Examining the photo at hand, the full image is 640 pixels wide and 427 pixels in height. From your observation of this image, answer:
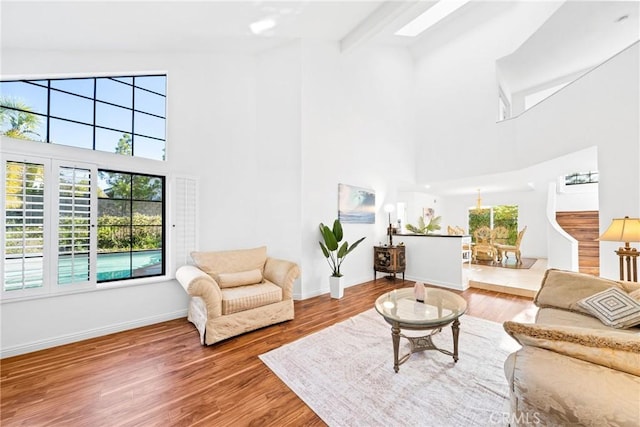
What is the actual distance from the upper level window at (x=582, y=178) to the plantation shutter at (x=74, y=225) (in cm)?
939

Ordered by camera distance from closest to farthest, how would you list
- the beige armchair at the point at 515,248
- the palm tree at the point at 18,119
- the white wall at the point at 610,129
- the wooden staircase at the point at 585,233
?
1. the palm tree at the point at 18,119
2. the white wall at the point at 610,129
3. the wooden staircase at the point at 585,233
4. the beige armchair at the point at 515,248

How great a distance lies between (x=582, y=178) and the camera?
19.3 feet

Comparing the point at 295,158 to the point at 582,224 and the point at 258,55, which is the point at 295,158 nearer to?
the point at 258,55

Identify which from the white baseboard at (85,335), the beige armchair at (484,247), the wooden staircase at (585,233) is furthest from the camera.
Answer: the beige armchair at (484,247)

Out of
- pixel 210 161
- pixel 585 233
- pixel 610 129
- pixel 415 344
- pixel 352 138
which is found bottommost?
pixel 415 344

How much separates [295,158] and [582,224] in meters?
6.72

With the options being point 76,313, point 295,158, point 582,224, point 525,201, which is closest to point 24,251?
point 76,313

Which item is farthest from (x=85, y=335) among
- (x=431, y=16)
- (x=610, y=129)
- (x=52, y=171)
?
(x=431, y=16)

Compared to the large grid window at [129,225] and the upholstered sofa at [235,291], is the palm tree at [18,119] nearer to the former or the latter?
the large grid window at [129,225]

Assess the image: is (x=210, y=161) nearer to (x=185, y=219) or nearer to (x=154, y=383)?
(x=185, y=219)

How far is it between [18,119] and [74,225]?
116 cm

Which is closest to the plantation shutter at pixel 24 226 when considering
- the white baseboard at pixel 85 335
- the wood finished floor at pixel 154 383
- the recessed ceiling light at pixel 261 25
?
the white baseboard at pixel 85 335

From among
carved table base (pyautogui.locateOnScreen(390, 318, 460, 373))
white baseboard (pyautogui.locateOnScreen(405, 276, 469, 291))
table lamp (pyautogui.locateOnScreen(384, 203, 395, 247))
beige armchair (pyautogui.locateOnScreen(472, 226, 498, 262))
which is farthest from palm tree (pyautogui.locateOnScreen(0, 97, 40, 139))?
beige armchair (pyautogui.locateOnScreen(472, 226, 498, 262))

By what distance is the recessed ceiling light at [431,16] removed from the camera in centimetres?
468
